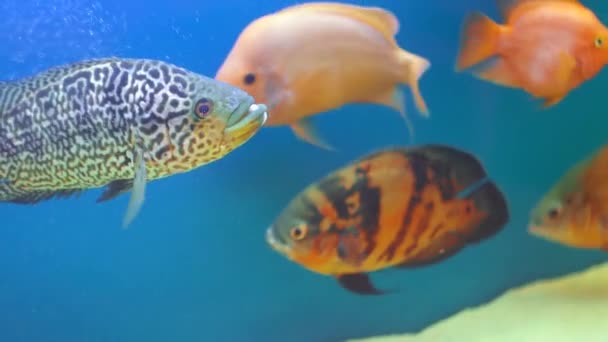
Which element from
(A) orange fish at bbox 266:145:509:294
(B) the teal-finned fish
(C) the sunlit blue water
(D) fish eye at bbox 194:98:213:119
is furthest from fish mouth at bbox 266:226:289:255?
(D) fish eye at bbox 194:98:213:119

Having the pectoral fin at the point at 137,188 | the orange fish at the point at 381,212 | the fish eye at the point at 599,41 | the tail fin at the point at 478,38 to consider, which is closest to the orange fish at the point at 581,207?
the orange fish at the point at 381,212

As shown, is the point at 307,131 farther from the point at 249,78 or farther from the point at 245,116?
the point at 245,116

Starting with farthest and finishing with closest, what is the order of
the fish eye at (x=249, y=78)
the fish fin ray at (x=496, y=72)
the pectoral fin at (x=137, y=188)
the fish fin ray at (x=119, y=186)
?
1. the fish fin ray at (x=496, y=72)
2. the fish eye at (x=249, y=78)
3. the fish fin ray at (x=119, y=186)
4. the pectoral fin at (x=137, y=188)

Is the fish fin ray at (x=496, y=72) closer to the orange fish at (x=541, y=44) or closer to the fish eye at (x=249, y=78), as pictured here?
the orange fish at (x=541, y=44)

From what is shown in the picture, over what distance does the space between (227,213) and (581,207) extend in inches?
58.6

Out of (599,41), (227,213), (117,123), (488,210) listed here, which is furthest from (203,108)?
(599,41)

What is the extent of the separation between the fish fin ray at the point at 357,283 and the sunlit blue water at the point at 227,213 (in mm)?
200

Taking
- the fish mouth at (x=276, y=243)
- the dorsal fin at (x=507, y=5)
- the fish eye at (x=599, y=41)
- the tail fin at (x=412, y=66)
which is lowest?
the fish mouth at (x=276, y=243)

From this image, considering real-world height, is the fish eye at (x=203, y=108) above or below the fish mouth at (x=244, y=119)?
above

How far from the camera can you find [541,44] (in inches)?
89.3

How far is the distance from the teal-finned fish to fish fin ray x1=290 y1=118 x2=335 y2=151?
496mm

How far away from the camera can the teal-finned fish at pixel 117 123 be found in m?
1.70

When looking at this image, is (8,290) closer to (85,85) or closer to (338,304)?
(85,85)

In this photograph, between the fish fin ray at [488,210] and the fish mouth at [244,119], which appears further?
the fish fin ray at [488,210]
